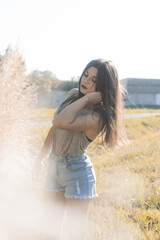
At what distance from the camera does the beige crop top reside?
2098 mm

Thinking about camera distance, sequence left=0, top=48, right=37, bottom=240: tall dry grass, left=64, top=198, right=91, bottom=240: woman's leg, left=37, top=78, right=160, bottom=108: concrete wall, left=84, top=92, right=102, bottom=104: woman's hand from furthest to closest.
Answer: left=37, top=78, right=160, bottom=108: concrete wall < left=0, top=48, right=37, bottom=240: tall dry grass < left=84, top=92, right=102, bottom=104: woman's hand < left=64, top=198, right=91, bottom=240: woman's leg

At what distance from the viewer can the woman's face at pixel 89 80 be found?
2.17 meters

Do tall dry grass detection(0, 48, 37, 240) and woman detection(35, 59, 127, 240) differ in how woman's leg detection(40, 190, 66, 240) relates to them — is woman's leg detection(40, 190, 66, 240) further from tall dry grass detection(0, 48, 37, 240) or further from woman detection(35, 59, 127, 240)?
tall dry grass detection(0, 48, 37, 240)

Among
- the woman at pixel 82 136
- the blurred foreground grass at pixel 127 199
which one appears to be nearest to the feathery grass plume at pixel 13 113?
the blurred foreground grass at pixel 127 199

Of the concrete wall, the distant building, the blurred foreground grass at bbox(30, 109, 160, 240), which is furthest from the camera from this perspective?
the distant building

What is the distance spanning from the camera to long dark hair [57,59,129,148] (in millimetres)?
2158

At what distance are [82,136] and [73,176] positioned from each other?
316 mm

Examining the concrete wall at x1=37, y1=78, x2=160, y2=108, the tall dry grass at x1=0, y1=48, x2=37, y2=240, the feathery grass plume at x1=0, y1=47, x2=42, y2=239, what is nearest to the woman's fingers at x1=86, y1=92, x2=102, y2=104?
the tall dry grass at x1=0, y1=48, x2=37, y2=240

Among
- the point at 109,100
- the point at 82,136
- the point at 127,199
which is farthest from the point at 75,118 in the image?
Result: the point at 127,199

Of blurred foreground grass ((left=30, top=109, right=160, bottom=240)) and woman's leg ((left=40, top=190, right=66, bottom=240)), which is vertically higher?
woman's leg ((left=40, top=190, right=66, bottom=240))

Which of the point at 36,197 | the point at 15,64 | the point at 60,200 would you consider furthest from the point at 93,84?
the point at 15,64

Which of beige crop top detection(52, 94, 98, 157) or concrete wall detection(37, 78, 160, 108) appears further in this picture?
concrete wall detection(37, 78, 160, 108)

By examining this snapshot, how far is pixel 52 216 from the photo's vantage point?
89.7 inches

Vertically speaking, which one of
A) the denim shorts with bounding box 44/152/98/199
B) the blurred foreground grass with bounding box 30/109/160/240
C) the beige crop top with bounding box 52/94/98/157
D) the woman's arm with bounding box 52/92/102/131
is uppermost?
the woman's arm with bounding box 52/92/102/131
